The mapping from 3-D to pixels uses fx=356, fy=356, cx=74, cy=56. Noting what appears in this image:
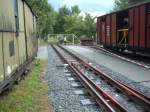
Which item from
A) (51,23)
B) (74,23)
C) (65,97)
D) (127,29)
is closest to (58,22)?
(74,23)

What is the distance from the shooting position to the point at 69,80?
13117 mm

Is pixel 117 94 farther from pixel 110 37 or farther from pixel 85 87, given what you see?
pixel 110 37

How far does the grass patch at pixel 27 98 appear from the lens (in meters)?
8.35

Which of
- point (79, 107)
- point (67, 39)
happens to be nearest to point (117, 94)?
point (79, 107)

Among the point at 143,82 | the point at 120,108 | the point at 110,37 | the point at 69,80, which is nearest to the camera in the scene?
the point at 120,108

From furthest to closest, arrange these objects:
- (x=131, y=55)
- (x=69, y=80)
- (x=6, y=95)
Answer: (x=131, y=55) < (x=69, y=80) < (x=6, y=95)

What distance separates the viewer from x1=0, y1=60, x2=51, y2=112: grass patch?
835 centimetres

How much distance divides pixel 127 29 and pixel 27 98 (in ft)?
48.7

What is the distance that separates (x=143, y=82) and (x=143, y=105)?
4.00 m

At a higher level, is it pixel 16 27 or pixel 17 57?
pixel 16 27

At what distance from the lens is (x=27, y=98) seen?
9539mm

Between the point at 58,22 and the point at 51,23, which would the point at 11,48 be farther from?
the point at 58,22

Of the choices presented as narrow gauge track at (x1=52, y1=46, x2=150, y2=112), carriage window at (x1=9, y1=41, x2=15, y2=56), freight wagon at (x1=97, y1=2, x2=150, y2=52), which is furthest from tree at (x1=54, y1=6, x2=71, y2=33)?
carriage window at (x1=9, y1=41, x2=15, y2=56)

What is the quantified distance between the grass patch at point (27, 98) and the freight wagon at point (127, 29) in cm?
857
